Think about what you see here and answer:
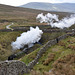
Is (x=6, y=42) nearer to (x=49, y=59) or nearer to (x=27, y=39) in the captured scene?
(x=27, y=39)

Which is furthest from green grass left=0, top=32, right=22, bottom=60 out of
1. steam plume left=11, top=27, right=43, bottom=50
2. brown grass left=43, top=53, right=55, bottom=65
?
brown grass left=43, top=53, right=55, bottom=65

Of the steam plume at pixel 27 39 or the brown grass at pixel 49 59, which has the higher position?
the brown grass at pixel 49 59

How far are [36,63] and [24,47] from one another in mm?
25430

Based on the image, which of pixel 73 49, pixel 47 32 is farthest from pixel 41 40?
pixel 73 49

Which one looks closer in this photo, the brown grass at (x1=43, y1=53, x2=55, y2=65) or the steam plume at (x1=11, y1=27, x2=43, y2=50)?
the brown grass at (x1=43, y1=53, x2=55, y2=65)

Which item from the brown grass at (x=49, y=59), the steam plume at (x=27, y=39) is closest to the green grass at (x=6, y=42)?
the steam plume at (x=27, y=39)

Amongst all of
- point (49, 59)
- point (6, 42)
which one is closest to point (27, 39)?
point (6, 42)

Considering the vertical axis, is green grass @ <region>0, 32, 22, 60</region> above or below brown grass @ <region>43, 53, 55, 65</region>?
below

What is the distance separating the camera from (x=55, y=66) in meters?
19.6

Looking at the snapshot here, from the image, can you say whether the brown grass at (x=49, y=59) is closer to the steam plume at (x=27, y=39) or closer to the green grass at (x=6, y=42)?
the green grass at (x=6, y=42)

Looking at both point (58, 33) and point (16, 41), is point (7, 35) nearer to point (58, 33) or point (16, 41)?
point (16, 41)

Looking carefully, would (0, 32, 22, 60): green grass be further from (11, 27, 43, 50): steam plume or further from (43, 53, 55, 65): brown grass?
(43, 53, 55, 65): brown grass

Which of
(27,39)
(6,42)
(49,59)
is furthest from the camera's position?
(27,39)

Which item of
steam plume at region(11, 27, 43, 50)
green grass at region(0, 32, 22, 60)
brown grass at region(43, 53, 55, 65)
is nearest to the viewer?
brown grass at region(43, 53, 55, 65)
